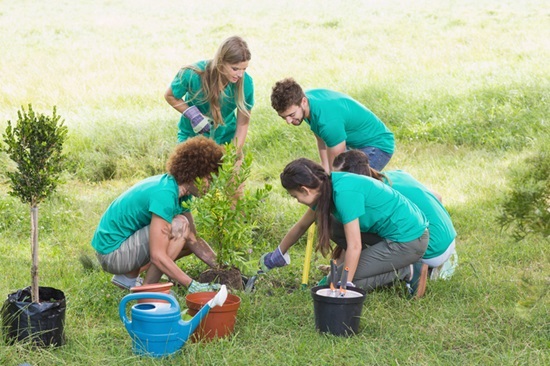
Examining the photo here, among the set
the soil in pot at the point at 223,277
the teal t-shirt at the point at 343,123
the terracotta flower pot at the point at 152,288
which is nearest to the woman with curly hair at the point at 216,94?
the teal t-shirt at the point at 343,123

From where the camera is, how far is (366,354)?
11.4 ft

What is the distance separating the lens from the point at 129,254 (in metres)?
4.38

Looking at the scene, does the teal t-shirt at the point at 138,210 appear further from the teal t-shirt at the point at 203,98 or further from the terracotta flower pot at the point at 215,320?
the teal t-shirt at the point at 203,98

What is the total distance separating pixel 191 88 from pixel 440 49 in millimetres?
8437

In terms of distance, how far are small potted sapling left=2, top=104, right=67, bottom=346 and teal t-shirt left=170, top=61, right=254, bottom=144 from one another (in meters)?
1.74

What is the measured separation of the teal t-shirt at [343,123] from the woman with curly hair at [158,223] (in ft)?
3.37

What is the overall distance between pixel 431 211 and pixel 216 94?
1.64 metres

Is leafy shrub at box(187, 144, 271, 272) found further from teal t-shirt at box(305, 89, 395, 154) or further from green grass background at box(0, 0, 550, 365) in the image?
teal t-shirt at box(305, 89, 395, 154)

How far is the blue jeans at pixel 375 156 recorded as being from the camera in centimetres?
539

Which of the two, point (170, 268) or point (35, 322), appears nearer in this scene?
point (35, 322)

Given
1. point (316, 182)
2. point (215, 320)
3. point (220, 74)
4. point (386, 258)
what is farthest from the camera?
point (220, 74)

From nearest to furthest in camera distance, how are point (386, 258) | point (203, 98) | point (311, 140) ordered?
point (386, 258)
point (203, 98)
point (311, 140)

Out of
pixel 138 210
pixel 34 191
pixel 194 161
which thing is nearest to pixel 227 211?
pixel 194 161

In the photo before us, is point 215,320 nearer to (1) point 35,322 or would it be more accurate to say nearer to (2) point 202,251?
(1) point 35,322
